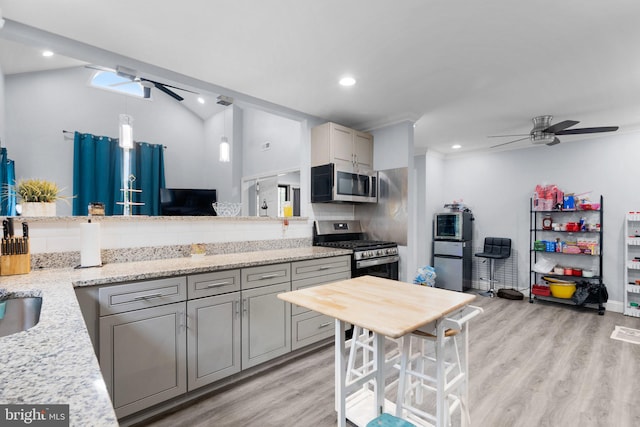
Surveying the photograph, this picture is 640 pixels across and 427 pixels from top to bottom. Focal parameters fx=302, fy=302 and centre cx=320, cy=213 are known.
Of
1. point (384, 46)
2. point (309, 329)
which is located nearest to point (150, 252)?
point (309, 329)

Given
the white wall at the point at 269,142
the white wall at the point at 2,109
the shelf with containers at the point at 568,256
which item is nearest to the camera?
the white wall at the point at 2,109

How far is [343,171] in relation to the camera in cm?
360

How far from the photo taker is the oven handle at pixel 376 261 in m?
3.23

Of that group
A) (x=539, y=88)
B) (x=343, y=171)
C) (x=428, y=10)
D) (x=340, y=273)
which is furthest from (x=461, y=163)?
(x=428, y=10)

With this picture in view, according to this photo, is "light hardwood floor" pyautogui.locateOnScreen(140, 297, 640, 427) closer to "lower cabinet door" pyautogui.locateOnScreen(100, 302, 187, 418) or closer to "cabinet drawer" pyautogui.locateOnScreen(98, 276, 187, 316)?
"lower cabinet door" pyautogui.locateOnScreen(100, 302, 187, 418)

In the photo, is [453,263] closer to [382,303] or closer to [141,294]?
[382,303]

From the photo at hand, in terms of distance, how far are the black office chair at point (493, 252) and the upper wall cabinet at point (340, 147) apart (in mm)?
2870

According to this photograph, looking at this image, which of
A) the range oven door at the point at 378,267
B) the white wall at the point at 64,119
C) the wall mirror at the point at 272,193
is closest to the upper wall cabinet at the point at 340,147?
the wall mirror at the point at 272,193

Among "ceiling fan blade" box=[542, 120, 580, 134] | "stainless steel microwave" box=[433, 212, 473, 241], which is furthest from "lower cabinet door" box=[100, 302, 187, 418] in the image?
"stainless steel microwave" box=[433, 212, 473, 241]

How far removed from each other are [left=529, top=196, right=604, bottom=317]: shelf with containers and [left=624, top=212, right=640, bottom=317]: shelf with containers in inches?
5.0

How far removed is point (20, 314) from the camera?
1.40 metres

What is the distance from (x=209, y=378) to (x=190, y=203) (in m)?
3.65

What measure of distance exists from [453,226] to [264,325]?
4115 mm

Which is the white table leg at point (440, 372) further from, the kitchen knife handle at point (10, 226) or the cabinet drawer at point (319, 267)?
the kitchen knife handle at point (10, 226)
